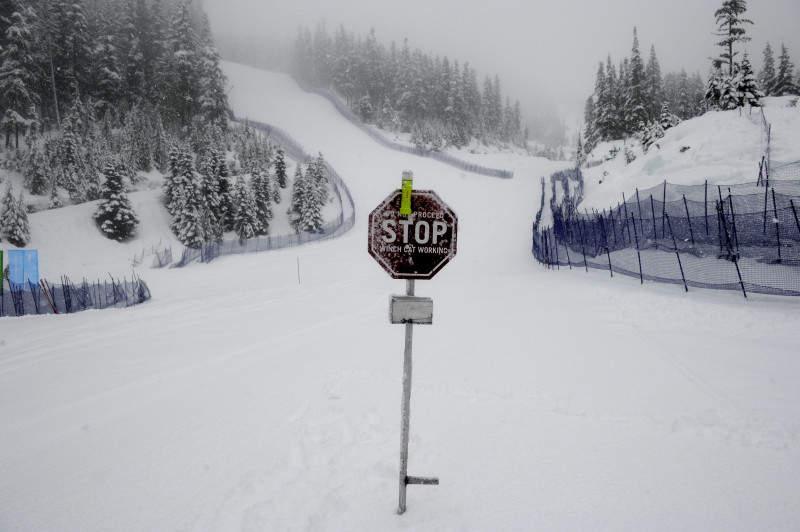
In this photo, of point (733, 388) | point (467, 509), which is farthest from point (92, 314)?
point (733, 388)

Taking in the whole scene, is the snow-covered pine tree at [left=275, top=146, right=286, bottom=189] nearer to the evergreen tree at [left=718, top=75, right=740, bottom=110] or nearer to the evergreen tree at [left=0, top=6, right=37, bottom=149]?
the evergreen tree at [left=0, top=6, right=37, bottom=149]

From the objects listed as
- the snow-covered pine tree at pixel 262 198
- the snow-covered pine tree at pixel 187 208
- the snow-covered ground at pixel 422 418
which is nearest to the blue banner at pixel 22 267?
the snow-covered ground at pixel 422 418

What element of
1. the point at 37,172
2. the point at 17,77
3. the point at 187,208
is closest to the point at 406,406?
the point at 187,208

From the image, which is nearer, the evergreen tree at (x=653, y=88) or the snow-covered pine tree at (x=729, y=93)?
the snow-covered pine tree at (x=729, y=93)

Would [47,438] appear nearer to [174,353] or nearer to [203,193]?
[174,353]

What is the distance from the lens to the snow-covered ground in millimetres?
3252

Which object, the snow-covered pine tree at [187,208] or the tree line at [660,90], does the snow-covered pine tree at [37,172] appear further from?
the tree line at [660,90]

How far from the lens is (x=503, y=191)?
41.4 meters

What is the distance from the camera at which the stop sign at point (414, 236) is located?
2.72 meters

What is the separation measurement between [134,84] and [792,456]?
73.8 m

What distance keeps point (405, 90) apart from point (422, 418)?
3376 inches

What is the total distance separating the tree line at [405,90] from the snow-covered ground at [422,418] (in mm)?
59534

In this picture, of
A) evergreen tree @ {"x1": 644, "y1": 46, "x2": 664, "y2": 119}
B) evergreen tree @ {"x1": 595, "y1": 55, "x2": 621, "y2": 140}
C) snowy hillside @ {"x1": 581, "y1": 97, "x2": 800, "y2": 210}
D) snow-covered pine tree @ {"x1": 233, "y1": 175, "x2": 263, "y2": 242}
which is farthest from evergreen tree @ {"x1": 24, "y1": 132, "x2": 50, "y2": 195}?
evergreen tree @ {"x1": 644, "y1": 46, "x2": 664, "y2": 119}

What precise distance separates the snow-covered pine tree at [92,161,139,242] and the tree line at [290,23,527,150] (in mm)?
44404
